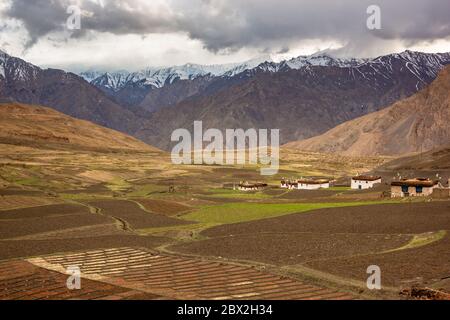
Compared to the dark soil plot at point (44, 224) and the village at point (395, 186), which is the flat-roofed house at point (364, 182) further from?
the dark soil plot at point (44, 224)

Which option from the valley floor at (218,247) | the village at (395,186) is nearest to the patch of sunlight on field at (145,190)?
the valley floor at (218,247)

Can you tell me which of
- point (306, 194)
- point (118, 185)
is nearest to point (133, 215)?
point (306, 194)

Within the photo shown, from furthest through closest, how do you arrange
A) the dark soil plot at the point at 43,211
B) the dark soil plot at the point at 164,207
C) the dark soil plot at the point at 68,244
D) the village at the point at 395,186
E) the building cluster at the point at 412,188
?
the building cluster at the point at 412,188 < the village at the point at 395,186 < the dark soil plot at the point at 164,207 < the dark soil plot at the point at 43,211 < the dark soil plot at the point at 68,244

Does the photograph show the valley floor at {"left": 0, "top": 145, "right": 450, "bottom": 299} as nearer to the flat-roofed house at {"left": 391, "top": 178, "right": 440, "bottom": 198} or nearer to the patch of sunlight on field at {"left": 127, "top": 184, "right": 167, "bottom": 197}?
the flat-roofed house at {"left": 391, "top": 178, "right": 440, "bottom": 198}

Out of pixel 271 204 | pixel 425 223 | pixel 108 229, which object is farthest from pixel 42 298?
pixel 271 204

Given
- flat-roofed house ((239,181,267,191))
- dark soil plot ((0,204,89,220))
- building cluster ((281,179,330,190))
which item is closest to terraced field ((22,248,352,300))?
dark soil plot ((0,204,89,220))

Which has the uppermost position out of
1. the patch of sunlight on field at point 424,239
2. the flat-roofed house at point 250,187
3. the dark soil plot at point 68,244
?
the flat-roofed house at point 250,187
